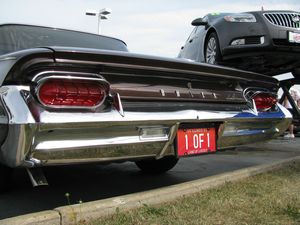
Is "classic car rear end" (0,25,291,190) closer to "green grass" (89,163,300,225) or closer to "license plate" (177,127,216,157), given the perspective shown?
"license plate" (177,127,216,157)

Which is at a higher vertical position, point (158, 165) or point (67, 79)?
point (67, 79)

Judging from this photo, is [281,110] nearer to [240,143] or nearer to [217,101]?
[240,143]

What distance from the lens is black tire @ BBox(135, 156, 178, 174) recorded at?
4965 mm

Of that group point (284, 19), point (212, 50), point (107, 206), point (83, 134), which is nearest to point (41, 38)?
point (83, 134)

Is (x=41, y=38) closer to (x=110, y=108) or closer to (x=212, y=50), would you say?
(x=110, y=108)

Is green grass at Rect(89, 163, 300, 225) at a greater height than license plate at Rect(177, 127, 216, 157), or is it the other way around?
license plate at Rect(177, 127, 216, 157)

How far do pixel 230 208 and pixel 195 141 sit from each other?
1.87 ft

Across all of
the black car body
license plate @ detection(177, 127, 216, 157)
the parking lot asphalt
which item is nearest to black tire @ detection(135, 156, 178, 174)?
the parking lot asphalt

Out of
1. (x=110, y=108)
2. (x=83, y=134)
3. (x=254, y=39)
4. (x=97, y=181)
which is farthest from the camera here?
(x=254, y=39)

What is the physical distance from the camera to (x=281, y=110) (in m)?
4.50

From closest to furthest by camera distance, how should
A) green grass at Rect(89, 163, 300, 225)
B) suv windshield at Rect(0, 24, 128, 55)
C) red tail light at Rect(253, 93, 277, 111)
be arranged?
green grass at Rect(89, 163, 300, 225), suv windshield at Rect(0, 24, 128, 55), red tail light at Rect(253, 93, 277, 111)

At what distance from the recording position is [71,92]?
116 inches

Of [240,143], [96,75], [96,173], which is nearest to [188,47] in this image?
[96,173]

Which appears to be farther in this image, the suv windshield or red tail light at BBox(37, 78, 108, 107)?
the suv windshield
